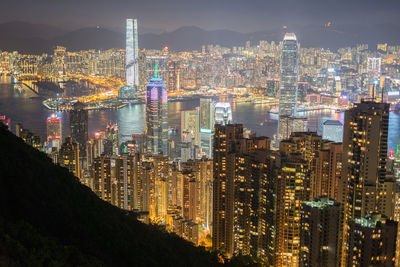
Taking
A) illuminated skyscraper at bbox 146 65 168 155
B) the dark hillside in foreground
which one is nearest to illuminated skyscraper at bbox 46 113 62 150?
illuminated skyscraper at bbox 146 65 168 155

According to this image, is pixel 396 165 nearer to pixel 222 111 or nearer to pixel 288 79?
pixel 222 111

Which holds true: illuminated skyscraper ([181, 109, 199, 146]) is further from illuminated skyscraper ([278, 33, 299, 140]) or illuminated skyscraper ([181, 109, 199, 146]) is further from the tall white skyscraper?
illuminated skyscraper ([278, 33, 299, 140])

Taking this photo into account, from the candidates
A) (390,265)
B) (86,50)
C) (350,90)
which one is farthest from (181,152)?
(390,265)

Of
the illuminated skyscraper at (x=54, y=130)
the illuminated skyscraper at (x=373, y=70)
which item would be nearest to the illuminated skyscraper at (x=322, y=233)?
the illuminated skyscraper at (x=54, y=130)

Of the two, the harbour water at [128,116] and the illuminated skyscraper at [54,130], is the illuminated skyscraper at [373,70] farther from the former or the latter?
the illuminated skyscraper at [54,130]

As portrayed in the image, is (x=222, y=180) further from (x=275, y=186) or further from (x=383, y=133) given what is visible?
(x=383, y=133)

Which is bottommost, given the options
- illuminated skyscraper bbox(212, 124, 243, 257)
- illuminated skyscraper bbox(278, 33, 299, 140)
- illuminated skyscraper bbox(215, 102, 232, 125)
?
illuminated skyscraper bbox(212, 124, 243, 257)
